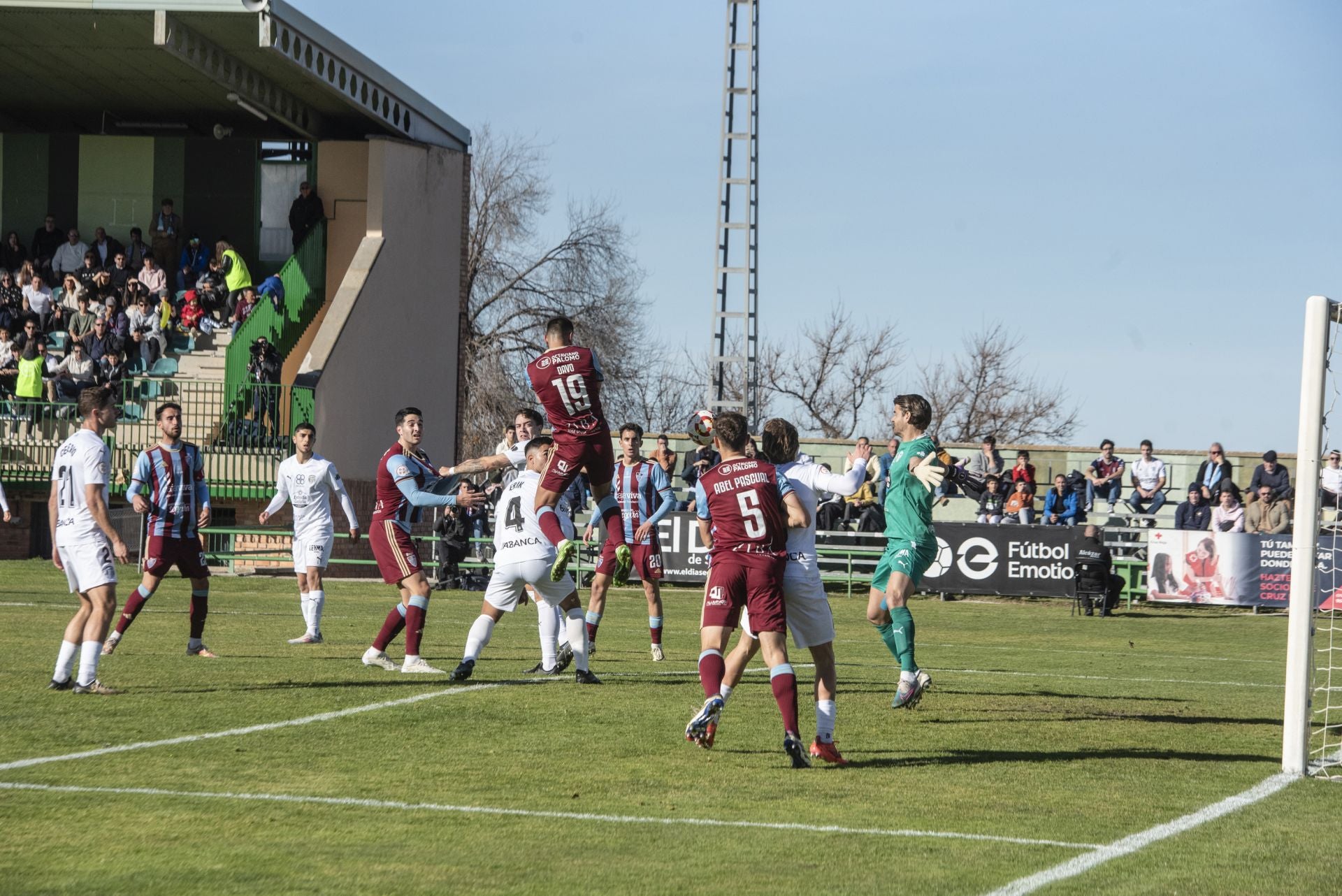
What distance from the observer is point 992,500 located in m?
30.1

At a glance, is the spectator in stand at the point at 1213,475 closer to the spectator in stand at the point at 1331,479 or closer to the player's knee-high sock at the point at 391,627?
the spectator in stand at the point at 1331,479

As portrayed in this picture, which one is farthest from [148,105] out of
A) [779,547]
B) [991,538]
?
[779,547]

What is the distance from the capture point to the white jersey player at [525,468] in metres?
12.8

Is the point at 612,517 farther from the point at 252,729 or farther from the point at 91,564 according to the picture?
the point at 91,564

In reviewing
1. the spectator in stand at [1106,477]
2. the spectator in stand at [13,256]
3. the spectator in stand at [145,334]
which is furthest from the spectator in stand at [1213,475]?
the spectator in stand at [13,256]

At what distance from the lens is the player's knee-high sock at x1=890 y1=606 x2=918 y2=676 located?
11.2 m

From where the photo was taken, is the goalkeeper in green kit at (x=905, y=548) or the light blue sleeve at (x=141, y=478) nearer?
the goalkeeper in green kit at (x=905, y=548)

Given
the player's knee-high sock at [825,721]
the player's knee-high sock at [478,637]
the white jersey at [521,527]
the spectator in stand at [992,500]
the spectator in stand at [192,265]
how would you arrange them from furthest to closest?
the spectator in stand at [192,265] → the spectator in stand at [992,500] → the player's knee-high sock at [478,637] → the white jersey at [521,527] → the player's knee-high sock at [825,721]

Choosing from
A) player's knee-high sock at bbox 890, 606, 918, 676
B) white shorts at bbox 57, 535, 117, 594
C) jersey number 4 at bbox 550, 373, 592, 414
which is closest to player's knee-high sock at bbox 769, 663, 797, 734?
player's knee-high sock at bbox 890, 606, 918, 676

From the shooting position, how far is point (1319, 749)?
33.7ft

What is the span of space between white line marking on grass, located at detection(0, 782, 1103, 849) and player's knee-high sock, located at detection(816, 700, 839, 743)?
1706 mm

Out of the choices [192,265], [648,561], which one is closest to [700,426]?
[648,561]

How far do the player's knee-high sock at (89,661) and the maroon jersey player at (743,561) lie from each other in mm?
4668

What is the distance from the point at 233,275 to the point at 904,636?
80.6 feet
